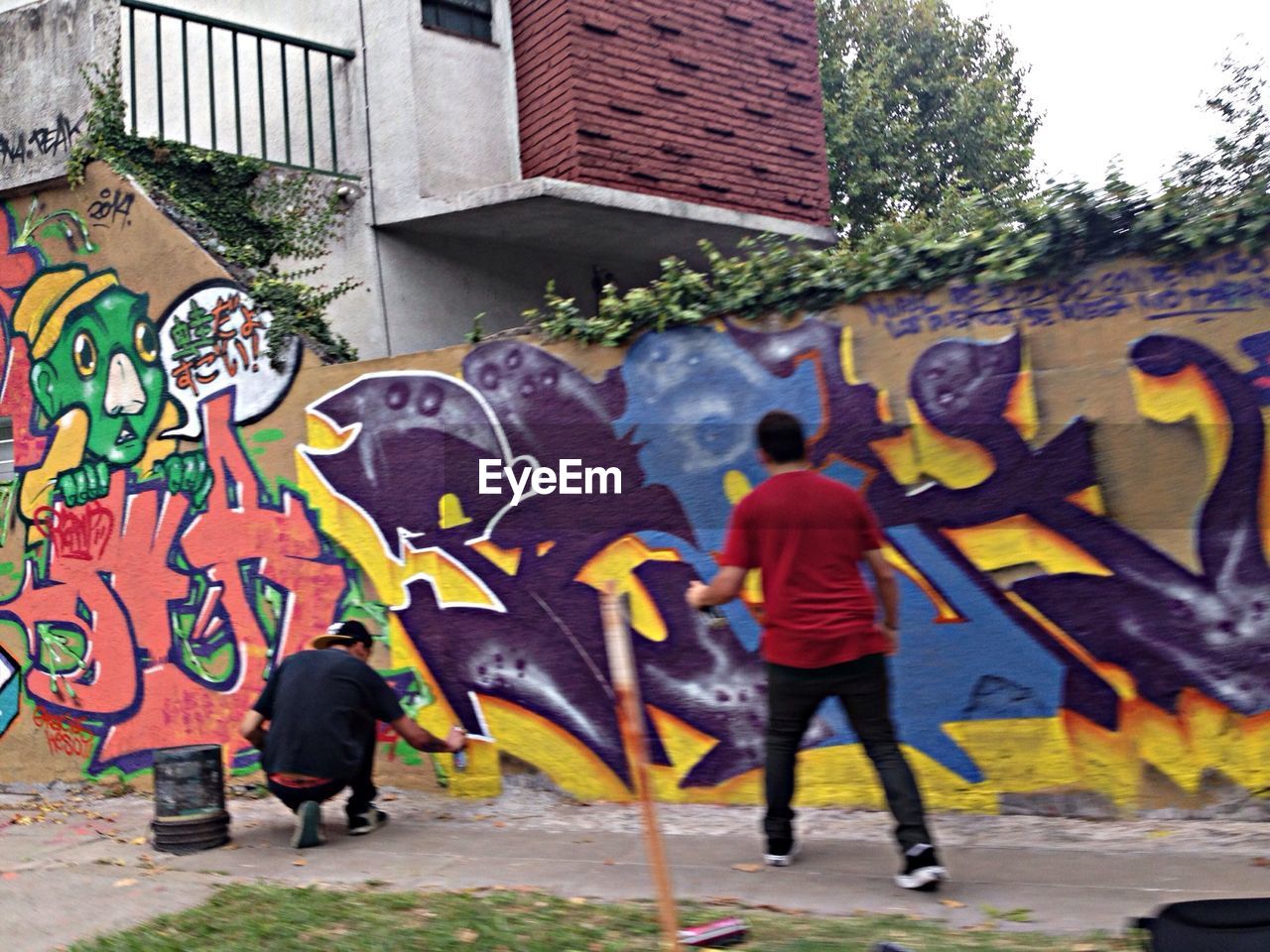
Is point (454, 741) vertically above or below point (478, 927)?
above

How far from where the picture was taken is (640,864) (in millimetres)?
5500

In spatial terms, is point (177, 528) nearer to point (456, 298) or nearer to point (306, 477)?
point (306, 477)

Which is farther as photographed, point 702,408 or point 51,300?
point 51,300

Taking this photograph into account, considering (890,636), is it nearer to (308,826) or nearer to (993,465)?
(993,465)

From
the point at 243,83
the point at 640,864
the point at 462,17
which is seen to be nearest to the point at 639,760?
the point at 640,864

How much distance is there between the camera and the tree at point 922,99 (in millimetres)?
23047

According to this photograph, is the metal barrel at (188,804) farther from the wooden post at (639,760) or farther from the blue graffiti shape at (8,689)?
the wooden post at (639,760)

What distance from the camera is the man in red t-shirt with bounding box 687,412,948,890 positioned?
488 centimetres

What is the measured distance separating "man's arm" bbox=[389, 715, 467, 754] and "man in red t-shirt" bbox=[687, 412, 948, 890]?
2223 millimetres

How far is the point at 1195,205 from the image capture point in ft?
17.6

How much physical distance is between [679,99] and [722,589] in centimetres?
719

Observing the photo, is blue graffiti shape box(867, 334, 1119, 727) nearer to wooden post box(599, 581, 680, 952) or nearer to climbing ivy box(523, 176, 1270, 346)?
climbing ivy box(523, 176, 1270, 346)

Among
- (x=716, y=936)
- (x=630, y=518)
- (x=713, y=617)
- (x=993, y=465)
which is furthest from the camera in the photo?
(x=630, y=518)

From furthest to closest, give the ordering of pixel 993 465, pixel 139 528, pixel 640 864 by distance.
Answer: pixel 139 528 < pixel 993 465 < pixel 640 864
